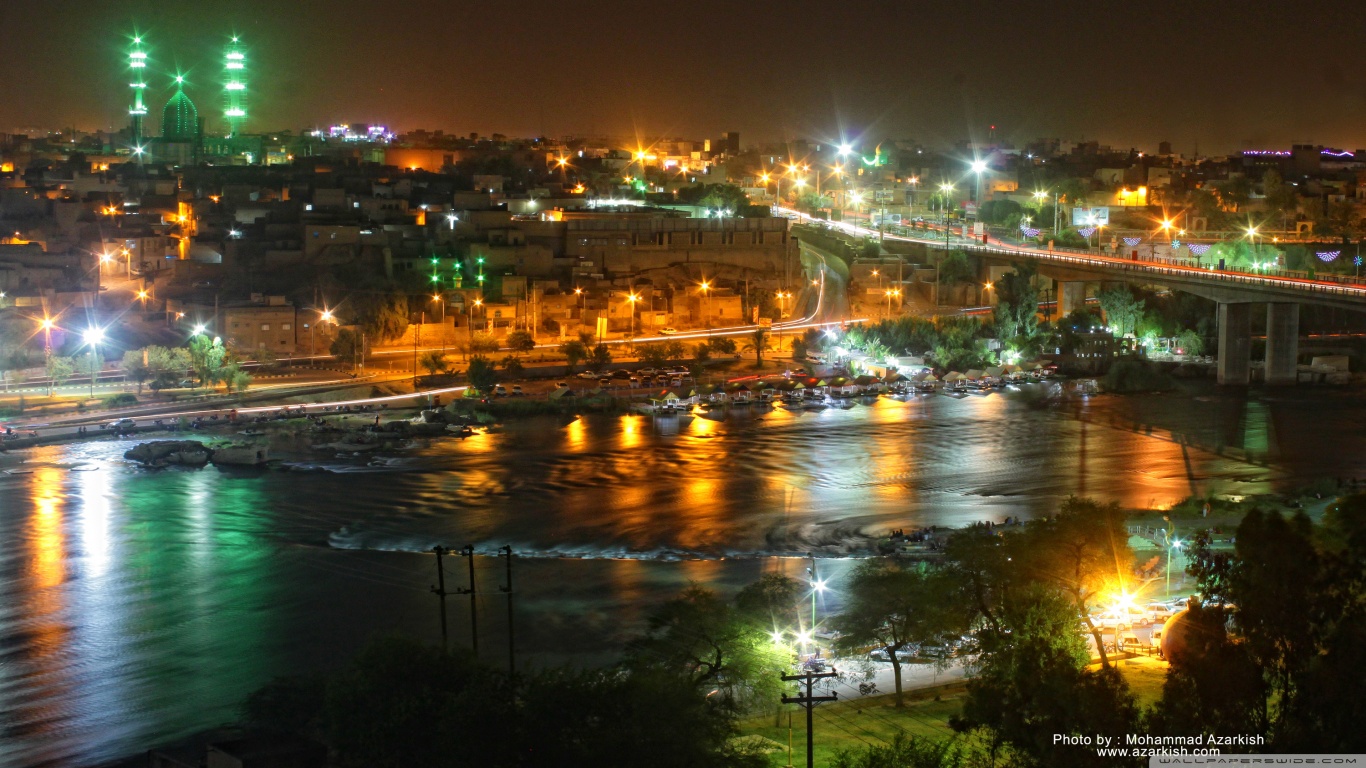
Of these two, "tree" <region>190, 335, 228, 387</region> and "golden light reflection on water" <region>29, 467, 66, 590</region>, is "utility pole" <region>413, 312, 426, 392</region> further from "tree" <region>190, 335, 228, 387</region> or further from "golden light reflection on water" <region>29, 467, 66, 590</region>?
"golden light reflection on water" <region>29, 467, 66, 590</region>

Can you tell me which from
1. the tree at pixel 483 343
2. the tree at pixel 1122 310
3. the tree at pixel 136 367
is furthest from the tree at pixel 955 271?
the tree at pixel 136 367

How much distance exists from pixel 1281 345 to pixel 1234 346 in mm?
528

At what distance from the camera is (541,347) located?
62.6 feet

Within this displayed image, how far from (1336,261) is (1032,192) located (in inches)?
374

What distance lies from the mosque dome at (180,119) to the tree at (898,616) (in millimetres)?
28256

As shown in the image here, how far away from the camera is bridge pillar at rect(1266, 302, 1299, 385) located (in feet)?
60.5

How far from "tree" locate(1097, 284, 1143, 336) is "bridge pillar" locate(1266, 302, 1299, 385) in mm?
2539

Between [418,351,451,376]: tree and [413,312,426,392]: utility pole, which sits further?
[413,312,426,392]: utility pole

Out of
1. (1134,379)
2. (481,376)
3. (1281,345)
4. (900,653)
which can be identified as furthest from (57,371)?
(1281,345)

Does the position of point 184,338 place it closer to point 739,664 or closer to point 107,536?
point 107,536

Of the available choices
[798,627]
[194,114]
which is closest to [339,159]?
[194,114]

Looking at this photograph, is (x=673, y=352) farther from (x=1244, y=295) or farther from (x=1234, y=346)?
(x=1244, y=295)

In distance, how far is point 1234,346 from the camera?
18656 millimetres

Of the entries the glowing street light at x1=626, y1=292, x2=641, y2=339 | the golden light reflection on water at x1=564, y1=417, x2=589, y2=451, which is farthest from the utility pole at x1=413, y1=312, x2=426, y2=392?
the golden light reflection on water at x1=564, y1=417, x2=589, y2=451
